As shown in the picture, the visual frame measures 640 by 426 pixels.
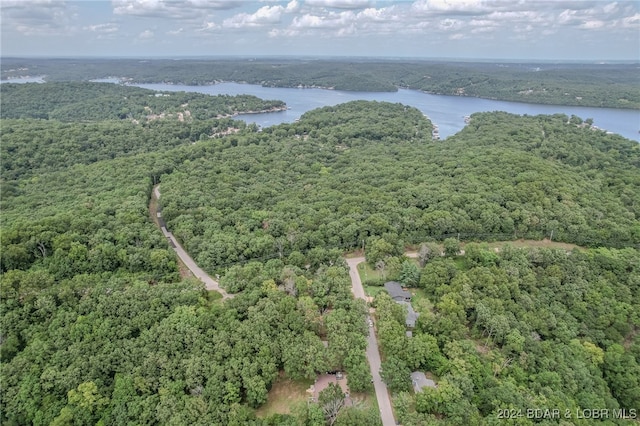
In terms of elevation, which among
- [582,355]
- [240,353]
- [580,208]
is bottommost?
[582,355]

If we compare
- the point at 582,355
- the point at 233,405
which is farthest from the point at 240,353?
the point at 582,355

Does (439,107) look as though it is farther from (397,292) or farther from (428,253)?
(397,292)

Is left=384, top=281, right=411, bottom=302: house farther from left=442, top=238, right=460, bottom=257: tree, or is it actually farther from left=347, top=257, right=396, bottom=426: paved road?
left=442, top=238, right=460, bottom=257: tree

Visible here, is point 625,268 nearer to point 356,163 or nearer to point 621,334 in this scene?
point 621,334

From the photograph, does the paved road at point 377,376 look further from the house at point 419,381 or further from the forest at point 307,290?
the house at point 419,381

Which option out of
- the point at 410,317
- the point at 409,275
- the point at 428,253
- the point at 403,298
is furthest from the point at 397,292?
the point at 428,253
